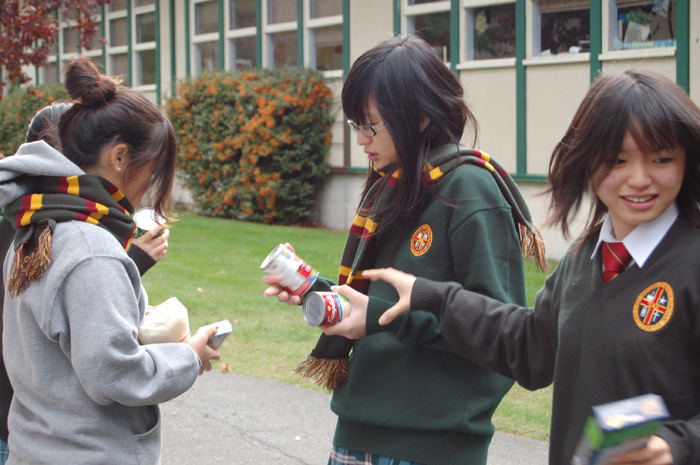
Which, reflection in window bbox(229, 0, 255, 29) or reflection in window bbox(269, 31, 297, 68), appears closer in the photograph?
reflection in window bbox(269, 31, 297, 68)

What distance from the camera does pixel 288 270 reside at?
2375 mm

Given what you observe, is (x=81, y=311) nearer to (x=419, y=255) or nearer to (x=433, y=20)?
(x=419, y=255)

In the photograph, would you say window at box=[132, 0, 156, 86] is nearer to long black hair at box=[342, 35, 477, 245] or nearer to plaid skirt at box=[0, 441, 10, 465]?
plaid skirt at box=[0, 441, 10, 465]

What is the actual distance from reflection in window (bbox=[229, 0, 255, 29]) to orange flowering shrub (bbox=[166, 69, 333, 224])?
56.1 inches

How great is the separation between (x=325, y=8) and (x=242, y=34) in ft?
7.64

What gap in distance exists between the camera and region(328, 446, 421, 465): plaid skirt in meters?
2.34

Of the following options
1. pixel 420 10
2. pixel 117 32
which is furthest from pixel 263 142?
pixel 117 32

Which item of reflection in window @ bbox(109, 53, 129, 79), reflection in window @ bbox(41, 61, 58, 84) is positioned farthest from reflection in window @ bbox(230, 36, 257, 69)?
reflection in window @ bbox(41, 61, 58, 84)

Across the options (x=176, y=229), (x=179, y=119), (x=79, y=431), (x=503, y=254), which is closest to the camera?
(x=79, y=431)

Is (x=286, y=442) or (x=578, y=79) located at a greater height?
(x=578, y=79)

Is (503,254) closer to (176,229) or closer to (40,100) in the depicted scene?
(176,229)

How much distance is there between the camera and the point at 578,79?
987 centimetres

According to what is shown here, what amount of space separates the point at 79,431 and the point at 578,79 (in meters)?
8.84

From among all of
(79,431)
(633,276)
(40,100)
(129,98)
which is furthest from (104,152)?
(40,100)
